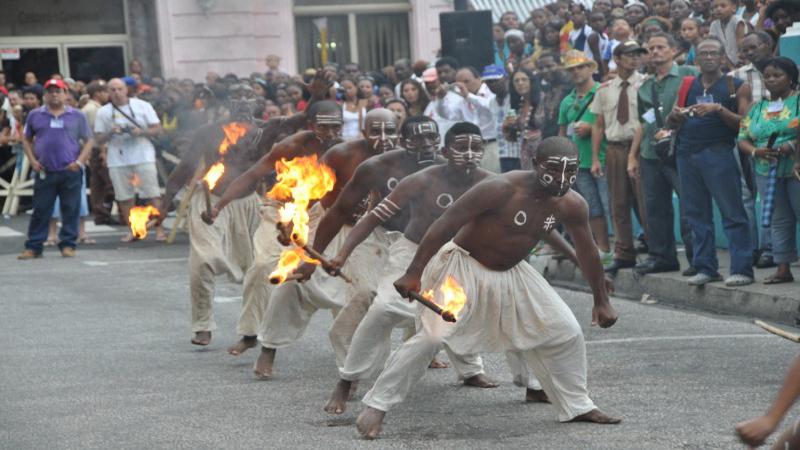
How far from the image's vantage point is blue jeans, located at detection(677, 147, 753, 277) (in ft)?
38.9

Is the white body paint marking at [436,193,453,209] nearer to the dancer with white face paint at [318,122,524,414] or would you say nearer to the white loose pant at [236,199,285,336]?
the dancer with white face paint at [318,122,524,414]

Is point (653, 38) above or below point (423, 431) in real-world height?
above

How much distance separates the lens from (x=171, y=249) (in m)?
18.2

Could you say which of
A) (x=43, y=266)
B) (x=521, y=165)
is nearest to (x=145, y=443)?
(x=521, y=165)

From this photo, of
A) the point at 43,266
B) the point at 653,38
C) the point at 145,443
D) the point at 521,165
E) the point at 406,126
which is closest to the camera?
the point at 145,443

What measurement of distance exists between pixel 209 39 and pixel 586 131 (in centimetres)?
1595

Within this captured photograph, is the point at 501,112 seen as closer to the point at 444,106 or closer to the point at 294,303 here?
the point at 444,106

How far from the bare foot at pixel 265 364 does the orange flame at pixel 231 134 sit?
227 centimetres

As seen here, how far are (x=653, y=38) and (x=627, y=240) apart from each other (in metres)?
1.90

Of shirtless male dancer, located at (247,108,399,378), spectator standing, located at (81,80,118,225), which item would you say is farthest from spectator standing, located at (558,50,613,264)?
spectator standing, located at (81,80,118,225)

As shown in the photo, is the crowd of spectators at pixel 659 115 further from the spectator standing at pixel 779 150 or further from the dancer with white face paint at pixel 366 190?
the dancer with white face paint at pixel 366 190

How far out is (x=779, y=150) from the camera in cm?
1139

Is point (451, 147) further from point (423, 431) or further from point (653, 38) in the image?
point (653, 38)

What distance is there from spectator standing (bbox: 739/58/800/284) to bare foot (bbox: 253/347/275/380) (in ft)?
13.7
